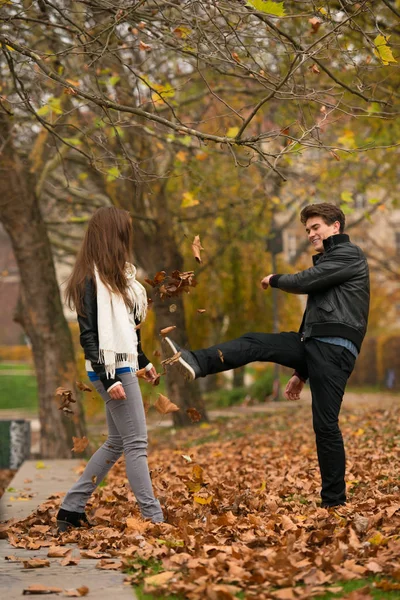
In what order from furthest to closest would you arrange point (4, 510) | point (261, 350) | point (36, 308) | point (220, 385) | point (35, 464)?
point (220, 385) < point (36, 308) < point (35, 464) < point (4, 510) < point (261, 350)

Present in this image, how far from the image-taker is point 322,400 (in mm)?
6031

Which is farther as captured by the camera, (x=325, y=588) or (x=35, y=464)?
(x=35, y=464)

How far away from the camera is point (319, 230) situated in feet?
20.2

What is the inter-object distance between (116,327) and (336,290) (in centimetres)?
142

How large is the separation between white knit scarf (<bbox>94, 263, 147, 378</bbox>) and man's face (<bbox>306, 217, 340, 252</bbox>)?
1359mm

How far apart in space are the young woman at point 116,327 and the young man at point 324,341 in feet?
1.21

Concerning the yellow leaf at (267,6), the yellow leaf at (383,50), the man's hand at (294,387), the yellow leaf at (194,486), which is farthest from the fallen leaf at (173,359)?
the yellow leaf at (383,50)

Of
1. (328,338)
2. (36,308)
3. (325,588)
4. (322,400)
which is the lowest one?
(325,588)

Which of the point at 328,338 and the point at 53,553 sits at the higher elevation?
the point at 328,338

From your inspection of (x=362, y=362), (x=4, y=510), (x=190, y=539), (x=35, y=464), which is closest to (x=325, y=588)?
(x=190, y=539)

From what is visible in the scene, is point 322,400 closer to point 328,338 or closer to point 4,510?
point 328,338

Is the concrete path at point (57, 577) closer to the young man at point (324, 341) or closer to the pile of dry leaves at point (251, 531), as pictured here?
the pile of dry leaves at point (251, 531)

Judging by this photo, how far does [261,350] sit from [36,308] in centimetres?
727

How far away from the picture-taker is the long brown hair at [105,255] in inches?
226
